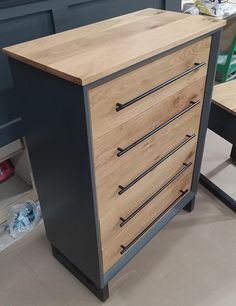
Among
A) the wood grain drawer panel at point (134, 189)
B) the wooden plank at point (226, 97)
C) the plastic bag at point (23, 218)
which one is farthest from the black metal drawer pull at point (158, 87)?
the plastic bag at point (23, 218)

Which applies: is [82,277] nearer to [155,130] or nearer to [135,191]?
[135,191]

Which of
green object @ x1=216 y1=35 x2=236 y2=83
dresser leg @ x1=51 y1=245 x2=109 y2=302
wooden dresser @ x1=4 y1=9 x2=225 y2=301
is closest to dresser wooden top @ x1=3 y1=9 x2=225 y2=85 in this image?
wooden dresser @ x1=4 y1=9 x2=225 y2=301

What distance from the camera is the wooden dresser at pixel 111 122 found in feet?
2.98

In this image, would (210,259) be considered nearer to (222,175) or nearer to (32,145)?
(222,175)

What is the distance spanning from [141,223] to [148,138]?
437mm

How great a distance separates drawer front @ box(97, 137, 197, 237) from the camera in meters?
1.11

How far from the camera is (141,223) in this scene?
1398 mm

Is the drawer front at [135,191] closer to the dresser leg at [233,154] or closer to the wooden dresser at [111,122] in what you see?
the wooden dresser at [111,122]

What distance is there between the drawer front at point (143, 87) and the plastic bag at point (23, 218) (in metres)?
0.98

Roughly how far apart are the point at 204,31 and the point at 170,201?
31.7 inches

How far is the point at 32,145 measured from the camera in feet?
3.90

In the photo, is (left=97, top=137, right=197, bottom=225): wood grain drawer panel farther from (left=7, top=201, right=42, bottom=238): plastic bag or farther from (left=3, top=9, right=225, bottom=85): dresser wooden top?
(left=7, top=201, right=42, bottom=238): plastic bag

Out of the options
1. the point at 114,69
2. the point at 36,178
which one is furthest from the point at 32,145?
the point at 114,69

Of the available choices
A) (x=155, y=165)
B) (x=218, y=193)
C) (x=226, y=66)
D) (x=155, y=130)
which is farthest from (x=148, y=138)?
(x=226, y=66)
